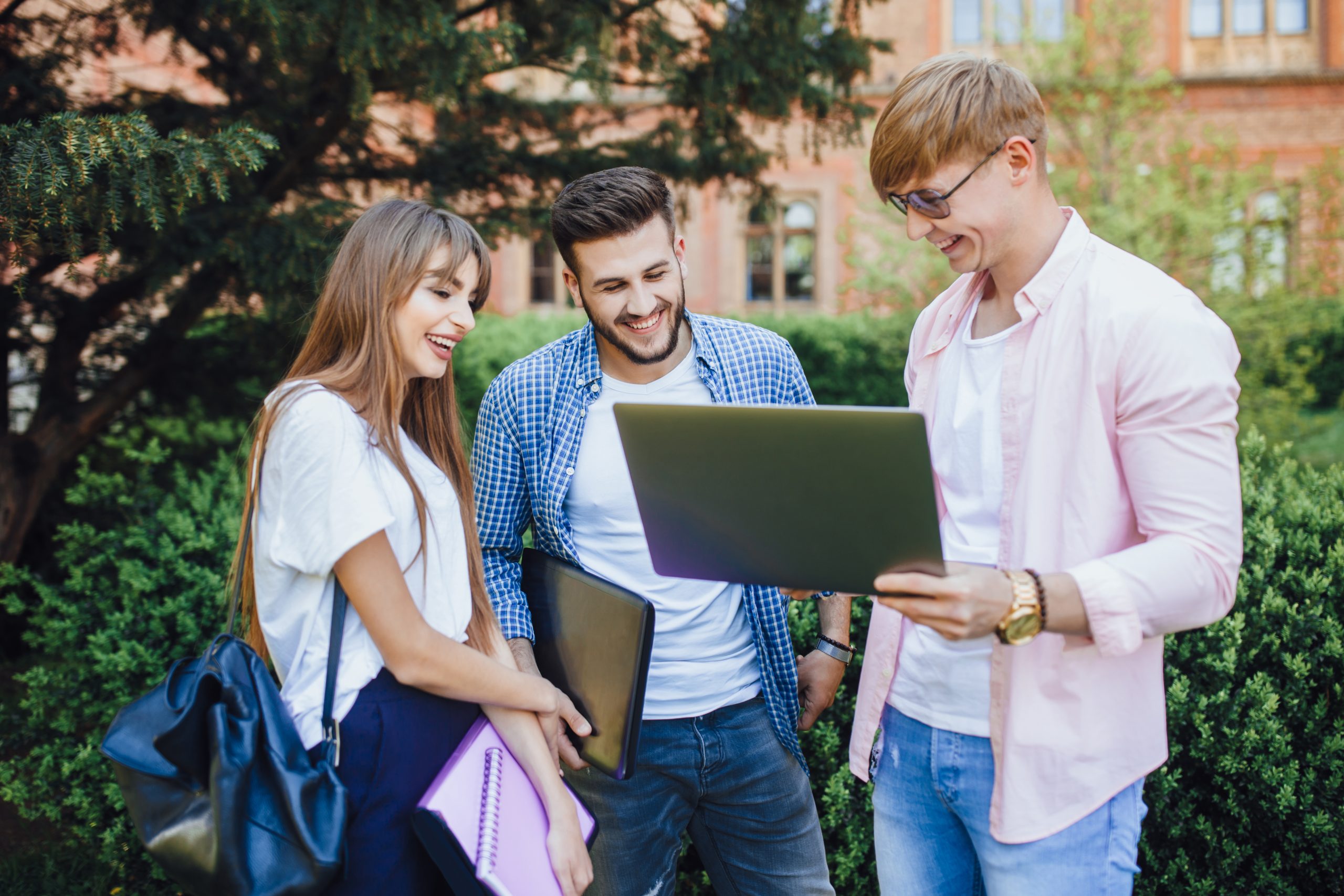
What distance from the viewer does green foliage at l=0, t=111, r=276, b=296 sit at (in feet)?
7.68

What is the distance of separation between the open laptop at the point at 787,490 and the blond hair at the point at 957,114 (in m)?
0.51

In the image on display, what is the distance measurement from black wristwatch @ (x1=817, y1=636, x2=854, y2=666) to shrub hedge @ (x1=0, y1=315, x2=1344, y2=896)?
62 centimetres

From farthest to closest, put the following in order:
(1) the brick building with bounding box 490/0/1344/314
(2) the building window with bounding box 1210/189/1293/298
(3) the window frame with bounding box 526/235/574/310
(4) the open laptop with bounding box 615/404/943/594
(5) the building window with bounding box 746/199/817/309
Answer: (3) the window frame with bounding box 526/235/574/310
(5) the building window with bounding box 746/199/817/309
(1) the brick building with bounding box 490/0/1344/314
(2) the building window with bounding box 1210/189/1293/298
(4) the open laptop with bounding box 615/404/943/594

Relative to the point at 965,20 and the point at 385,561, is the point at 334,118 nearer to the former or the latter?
the point at 385,561

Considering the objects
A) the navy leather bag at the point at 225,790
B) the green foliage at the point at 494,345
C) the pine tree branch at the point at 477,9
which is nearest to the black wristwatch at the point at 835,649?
the navy leather bag at the point at 225,790

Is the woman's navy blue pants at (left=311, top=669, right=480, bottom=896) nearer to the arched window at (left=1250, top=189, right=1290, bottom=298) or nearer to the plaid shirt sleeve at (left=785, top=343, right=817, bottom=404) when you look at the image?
the plaid shirt sleeve at (left=785, top=343, right=817, bottom=404)

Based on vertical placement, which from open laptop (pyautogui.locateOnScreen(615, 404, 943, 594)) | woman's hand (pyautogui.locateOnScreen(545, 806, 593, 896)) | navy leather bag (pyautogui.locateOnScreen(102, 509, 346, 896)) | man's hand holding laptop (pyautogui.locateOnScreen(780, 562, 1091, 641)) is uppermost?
open laptop (pyautogui.locateOnScreen(615, 404, 943, 594))

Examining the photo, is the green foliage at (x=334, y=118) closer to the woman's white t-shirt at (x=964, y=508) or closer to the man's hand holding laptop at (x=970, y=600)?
the woman's white t-shirt at (x=964, y=508)

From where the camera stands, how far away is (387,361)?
167 centimetres

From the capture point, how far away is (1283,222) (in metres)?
8.60

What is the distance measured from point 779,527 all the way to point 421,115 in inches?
248

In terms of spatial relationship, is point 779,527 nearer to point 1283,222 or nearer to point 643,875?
point 643,875

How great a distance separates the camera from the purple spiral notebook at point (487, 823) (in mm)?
1476

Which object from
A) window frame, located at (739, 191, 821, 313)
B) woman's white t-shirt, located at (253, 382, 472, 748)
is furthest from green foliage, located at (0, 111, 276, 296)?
window frame, located at (739, 191, 821, 313)
